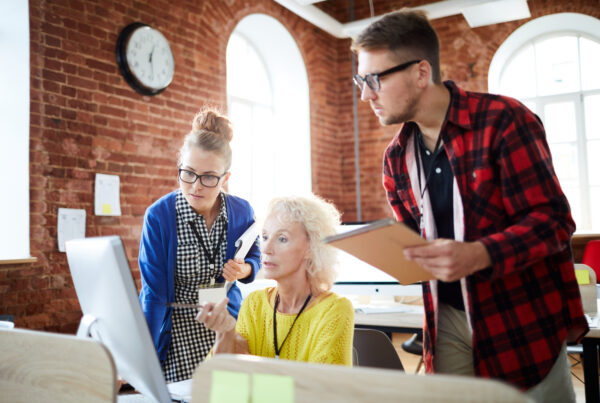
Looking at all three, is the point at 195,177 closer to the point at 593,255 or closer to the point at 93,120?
the point at 93,120

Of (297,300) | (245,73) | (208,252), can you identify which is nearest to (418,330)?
(297,300)

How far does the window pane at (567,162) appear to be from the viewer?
19.3ft

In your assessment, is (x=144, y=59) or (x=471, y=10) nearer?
(x=144, y=59)

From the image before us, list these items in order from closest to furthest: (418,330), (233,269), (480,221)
Result: 1. (480,221)
2. (233,269)
3. (418,330)

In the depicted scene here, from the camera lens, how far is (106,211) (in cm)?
374

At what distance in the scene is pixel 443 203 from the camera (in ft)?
4.73

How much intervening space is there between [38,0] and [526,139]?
126 inches

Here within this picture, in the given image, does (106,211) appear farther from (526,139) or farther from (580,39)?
(580,39)

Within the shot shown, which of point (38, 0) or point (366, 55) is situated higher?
point (38, 0)

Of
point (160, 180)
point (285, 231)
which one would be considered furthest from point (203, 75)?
point (285, 231)

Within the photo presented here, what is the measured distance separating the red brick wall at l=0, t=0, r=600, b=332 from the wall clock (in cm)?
6

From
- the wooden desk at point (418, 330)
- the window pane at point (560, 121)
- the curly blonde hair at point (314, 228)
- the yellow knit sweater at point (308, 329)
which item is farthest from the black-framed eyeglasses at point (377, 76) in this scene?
the window pane at point (560, 121)

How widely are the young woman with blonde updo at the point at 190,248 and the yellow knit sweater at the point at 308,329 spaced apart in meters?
0.23

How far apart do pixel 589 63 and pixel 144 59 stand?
461 centimetres
